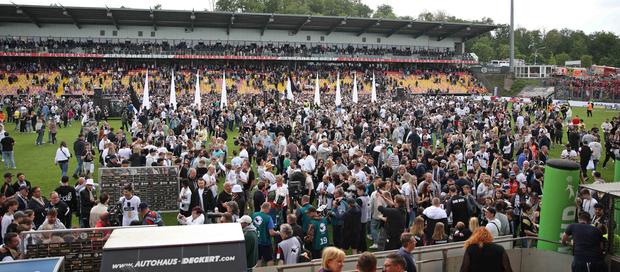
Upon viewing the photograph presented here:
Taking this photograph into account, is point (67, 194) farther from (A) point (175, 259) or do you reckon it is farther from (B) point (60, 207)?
(A) point (175, 259)

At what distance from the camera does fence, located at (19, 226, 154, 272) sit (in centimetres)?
641

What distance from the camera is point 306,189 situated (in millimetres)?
11508

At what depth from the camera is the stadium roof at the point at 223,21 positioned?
175ft

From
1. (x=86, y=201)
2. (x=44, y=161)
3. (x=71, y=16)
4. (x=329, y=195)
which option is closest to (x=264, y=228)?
(x=329, y=195)

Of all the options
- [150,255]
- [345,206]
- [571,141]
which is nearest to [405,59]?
[571,141]

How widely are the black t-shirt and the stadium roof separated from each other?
5219 centimetres

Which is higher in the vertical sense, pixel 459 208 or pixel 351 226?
pixel 459 208

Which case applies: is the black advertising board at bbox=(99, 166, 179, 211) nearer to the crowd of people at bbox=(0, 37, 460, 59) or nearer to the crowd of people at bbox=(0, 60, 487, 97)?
the crowd of people at bbox=(0, 60, 487, 97)

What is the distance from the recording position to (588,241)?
6863mm

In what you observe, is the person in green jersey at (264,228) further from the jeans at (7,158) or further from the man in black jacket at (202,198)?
the jeans at (7,158)

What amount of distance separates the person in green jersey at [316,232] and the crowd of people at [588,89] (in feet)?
154

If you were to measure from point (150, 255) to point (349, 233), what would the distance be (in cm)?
465

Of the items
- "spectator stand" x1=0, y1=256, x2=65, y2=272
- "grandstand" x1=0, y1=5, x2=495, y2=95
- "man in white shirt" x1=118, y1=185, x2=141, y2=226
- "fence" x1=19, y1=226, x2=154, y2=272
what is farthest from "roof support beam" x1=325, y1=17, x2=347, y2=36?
"spectator stand" x1=0, y1=256, x2=65, y2=272

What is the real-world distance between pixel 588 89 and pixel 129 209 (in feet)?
164
